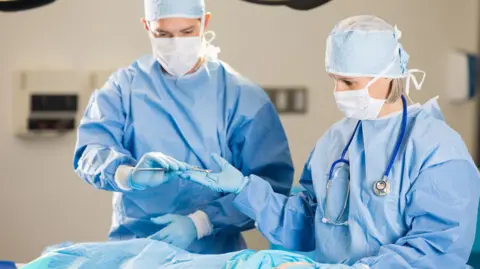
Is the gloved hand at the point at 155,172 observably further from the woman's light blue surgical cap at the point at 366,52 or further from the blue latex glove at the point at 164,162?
the woman's light blue surgical cap at the point at 366,52

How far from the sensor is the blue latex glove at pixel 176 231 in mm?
2324

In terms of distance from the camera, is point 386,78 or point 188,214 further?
point 188,214

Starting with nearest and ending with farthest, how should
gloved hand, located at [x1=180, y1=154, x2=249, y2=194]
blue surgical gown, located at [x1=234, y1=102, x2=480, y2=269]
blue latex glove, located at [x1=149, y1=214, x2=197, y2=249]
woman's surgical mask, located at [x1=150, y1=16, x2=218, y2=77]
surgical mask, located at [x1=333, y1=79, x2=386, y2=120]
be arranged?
blue surgical gown, located at [x1=234, y1=102, x2=480, y2=269] → surgical mask, located at [x1=333, y1=79, x2=386, y2=120] → gloved hand, located at [x1=180, y1=154, x2=249, y2=194] → blue latex glove, located at [x1=149, y1=214, x2=197, y2=249] → woman's surgical mask, located at [x1=150, y1=16, x2=218, y2=77]

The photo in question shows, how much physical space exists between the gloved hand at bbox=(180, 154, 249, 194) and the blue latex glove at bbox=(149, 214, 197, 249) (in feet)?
0.76

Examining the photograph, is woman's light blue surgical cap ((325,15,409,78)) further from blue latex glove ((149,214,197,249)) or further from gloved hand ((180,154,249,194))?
blue latex glove ((149,214,197,249))

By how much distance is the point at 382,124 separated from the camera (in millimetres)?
2043

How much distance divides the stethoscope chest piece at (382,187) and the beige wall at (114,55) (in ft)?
5.60

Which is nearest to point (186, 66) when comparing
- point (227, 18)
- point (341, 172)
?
point (341, 172)

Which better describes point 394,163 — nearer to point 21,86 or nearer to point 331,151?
point 331,151

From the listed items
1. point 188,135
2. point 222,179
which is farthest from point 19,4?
point 222,179

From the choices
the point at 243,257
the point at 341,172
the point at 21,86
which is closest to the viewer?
the point at 243,257

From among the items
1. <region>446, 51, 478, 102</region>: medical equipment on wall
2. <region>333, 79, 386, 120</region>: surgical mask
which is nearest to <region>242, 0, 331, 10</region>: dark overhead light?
<region>446, 51, 478, 102</region>: medical equipment on wall

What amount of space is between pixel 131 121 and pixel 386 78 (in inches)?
35.2

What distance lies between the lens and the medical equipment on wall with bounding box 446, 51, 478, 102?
3654 millimetres
